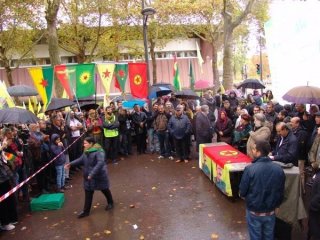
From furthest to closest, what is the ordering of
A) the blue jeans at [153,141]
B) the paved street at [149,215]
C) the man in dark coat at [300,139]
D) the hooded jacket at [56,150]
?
the blue jeans at [153,141] → the hooded jacket at [56,150] → the man in dark coat at [300,139] → the paved street at [149,215]

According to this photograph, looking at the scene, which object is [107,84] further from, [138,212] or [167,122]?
[138,212]

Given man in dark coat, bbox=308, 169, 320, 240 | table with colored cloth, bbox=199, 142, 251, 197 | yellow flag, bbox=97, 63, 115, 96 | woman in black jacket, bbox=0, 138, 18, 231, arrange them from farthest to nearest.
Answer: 1. yellow flag, bbox=97, 63, 115, 96
2. table with colored cloth, bbox=199, 142, 251, 197
3. woman in black jacket, bbox=0, 138, 18, 231
4. man in dark coat, bbox=308, 169, 320, 240

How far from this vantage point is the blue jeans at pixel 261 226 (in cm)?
445

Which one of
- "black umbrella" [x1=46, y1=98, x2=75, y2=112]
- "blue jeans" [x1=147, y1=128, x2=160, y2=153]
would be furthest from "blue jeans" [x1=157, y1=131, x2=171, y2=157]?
"black umbrella" [x1=46, y1=98, x2=75, y2=112]

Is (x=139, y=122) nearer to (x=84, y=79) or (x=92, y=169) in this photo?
(x=84, y=79)

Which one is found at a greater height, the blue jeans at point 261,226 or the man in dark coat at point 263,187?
the man in dark coat at point 263,187

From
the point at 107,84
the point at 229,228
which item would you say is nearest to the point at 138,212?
Result: the point at 229,228

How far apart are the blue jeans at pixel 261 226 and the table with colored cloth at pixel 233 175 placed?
0.79 metres

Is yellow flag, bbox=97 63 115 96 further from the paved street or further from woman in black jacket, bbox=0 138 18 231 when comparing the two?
woman in black jacket, bbox=0 138 18 231

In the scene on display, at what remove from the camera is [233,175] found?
7.16m

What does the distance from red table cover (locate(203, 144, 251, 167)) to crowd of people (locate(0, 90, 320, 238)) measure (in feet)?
1.13

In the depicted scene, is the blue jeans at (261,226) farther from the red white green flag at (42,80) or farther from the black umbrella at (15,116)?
the red white green flag at (42,80)

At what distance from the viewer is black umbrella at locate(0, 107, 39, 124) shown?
7.20 meters

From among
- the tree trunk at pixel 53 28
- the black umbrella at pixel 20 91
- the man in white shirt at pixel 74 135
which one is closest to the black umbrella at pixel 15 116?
the man in white shirt at pixel 74 135
